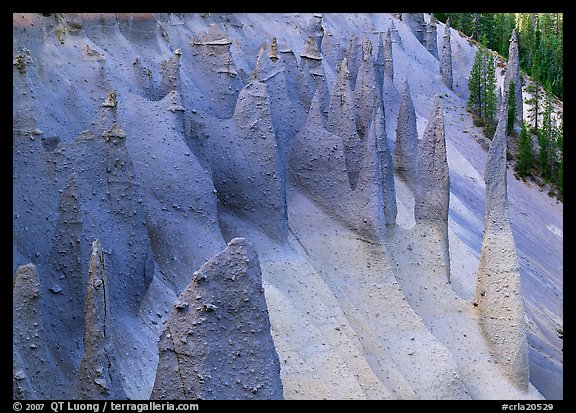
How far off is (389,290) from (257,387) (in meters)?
7.70

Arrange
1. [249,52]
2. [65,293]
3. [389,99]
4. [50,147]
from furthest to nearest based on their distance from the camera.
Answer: [389,99], [249,52], [50,147], [65,293]

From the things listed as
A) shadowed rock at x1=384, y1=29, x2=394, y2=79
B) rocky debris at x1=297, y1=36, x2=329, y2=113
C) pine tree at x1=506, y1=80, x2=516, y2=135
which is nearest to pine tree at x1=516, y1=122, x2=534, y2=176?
pine tree at x1=506, y1=80, x2=516, y2=135

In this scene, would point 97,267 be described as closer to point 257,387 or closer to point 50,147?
point 257,387

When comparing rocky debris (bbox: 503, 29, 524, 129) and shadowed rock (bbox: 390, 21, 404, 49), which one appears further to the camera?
shadowed rock (bbox: 390, 21, 404, 49)

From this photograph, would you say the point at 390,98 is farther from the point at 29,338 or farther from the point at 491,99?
the point at 29,338

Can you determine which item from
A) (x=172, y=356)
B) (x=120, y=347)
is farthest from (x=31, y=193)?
(x=172, y=356)

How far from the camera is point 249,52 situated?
24.6 m

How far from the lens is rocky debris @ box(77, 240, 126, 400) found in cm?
877

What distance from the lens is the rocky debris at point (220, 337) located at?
27.3ft

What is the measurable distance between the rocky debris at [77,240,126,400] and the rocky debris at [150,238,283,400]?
31.7 inches

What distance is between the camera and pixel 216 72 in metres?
17.7

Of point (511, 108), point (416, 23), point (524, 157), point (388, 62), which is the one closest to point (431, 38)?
point (416, 23)

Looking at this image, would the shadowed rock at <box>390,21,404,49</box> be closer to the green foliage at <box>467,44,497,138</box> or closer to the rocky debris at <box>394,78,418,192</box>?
the green foliage at <box>467,44,497,138</box>
